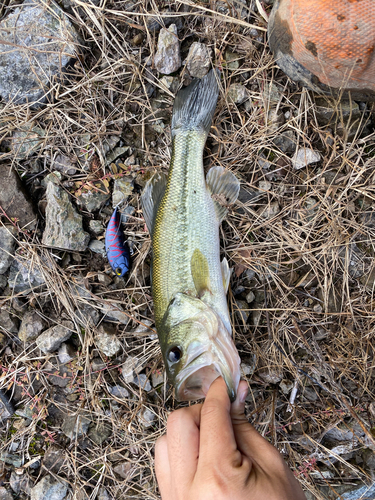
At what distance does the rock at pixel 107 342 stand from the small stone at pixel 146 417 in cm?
73

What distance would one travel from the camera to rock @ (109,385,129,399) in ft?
12.0

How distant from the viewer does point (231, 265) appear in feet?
11.8

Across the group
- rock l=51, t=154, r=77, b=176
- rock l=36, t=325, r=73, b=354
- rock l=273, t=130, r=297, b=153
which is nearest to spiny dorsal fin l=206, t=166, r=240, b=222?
rock l=273, t=130, r=297, b=153

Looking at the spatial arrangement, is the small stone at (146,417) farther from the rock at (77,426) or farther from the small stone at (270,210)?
the small stone at (270,210)

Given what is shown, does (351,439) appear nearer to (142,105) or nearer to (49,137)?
(142,105)

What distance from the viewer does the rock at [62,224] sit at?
3553 millimetres

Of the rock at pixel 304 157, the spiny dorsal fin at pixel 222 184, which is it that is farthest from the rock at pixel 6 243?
the rock at pixel 304 157

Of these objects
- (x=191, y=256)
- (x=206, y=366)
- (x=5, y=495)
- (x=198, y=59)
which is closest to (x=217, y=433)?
(x=206, y=366)

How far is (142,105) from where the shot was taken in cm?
362

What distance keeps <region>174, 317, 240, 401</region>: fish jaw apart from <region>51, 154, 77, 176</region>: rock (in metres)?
2.38

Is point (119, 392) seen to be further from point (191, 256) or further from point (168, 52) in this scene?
point (168, 52)

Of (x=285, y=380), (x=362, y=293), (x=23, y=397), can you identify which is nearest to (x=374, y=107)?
(x=362, y=293)

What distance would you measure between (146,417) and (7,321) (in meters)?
1.92

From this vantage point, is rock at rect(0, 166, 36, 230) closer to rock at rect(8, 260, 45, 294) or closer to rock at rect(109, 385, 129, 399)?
rock at rect(8, 260, 45, 294)
